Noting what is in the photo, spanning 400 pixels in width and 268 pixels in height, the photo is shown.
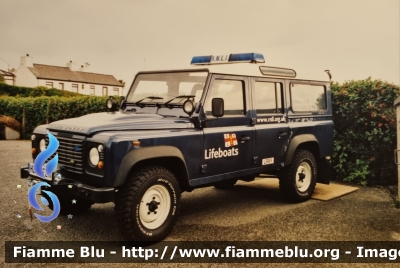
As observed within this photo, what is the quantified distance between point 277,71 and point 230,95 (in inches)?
45.0

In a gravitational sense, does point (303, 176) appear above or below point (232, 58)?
below

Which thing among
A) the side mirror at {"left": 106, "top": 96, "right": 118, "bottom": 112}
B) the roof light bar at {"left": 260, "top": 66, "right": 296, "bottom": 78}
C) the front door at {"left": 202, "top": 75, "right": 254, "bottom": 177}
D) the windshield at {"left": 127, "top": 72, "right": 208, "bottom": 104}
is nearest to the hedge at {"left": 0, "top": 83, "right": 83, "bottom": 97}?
the side mirror at {"left": 106, "top": 96, "right": 118, "bottom": 112}

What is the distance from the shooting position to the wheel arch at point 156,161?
13.3 feet

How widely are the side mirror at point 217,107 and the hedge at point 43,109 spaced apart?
1211 cm

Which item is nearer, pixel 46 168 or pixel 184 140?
pixel 46 168

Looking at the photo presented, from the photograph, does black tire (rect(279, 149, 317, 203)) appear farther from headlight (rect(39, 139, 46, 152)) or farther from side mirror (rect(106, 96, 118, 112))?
headlight (rect(39, 139, 46, 152))

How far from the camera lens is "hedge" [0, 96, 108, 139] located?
16766 millimetres

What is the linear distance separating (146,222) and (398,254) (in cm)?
279

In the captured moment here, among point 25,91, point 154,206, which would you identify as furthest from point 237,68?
point 25,91

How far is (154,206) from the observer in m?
4.45

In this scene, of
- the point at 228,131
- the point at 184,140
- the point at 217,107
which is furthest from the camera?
the point at 228,131

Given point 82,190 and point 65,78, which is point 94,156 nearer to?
point 82,190

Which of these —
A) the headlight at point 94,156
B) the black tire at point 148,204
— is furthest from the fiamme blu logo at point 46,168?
the black tire at point 148,204

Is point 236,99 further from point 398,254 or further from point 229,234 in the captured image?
point 398,254
